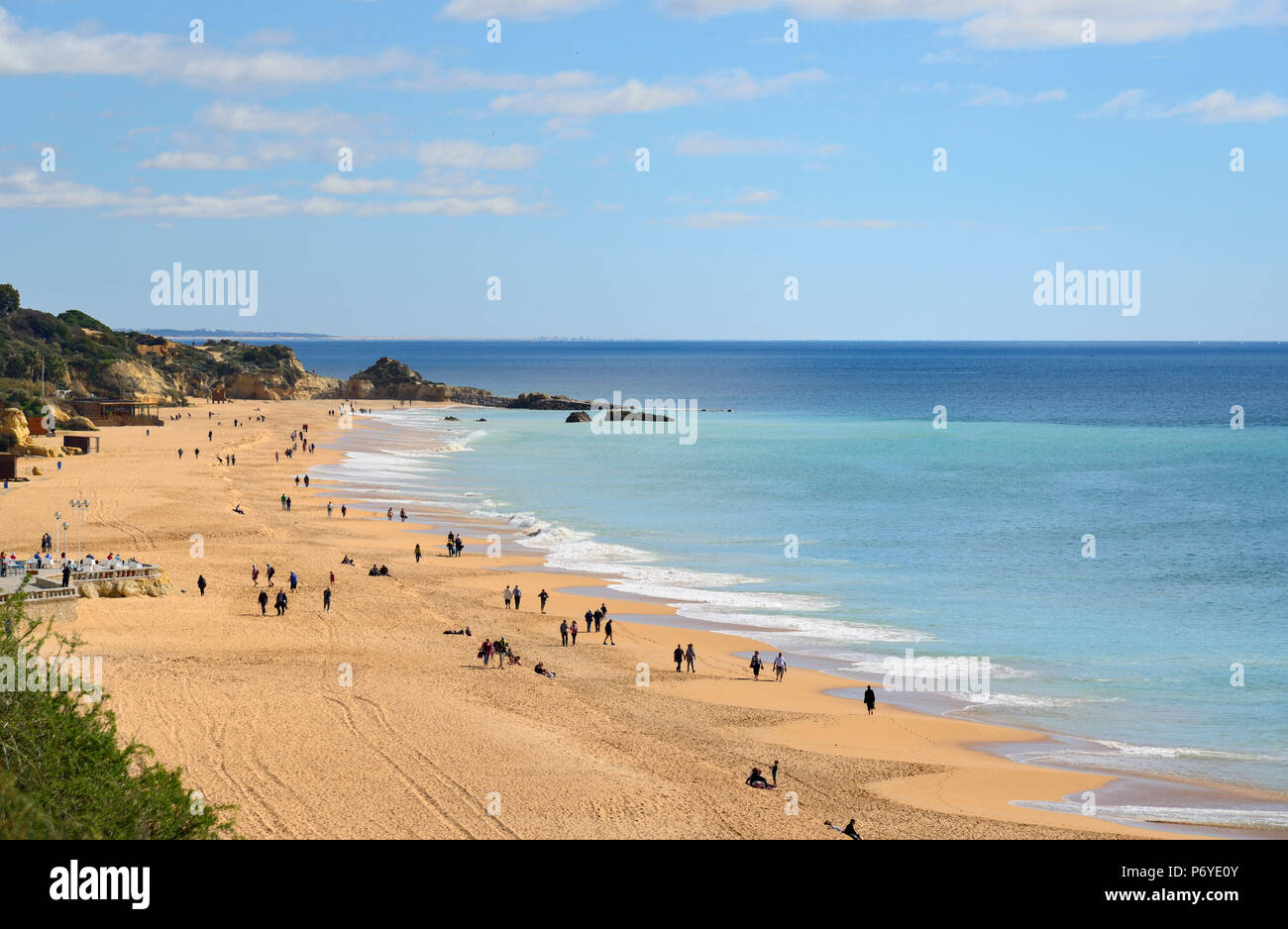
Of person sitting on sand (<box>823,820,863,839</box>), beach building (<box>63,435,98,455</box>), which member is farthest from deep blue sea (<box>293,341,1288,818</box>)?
beach building (<box>63,435,98,455</box>)

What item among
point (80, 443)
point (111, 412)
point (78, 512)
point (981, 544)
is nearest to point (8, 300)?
point (111, 412)

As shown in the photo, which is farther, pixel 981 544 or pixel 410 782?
pixel 981 544

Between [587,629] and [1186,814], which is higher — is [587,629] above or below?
above

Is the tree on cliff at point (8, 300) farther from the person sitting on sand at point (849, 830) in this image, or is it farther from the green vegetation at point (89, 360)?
the person sitting on sand at point (849, 830)

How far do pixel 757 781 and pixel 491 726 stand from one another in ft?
19.4

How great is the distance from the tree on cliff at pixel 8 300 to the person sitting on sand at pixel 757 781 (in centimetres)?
12920

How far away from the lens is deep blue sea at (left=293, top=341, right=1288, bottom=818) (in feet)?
87.8

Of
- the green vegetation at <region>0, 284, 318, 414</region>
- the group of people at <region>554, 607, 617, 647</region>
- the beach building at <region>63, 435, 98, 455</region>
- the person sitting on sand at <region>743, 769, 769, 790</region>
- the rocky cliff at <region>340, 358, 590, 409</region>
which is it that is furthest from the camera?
the rocky cliff at <region>340, 358, 590, 409</region>

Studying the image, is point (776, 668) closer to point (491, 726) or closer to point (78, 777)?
point (491, 726)

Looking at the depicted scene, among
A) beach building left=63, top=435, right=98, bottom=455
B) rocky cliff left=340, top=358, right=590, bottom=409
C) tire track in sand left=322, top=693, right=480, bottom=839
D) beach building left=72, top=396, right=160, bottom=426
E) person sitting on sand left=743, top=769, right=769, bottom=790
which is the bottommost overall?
person sitting on sand left=743, top=769, right=769, bottom=790

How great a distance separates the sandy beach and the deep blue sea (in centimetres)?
296

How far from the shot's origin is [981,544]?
4772 cm

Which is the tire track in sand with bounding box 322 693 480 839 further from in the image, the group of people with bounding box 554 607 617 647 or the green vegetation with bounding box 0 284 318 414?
the green vegetation with bounding box 0 284 318 414
